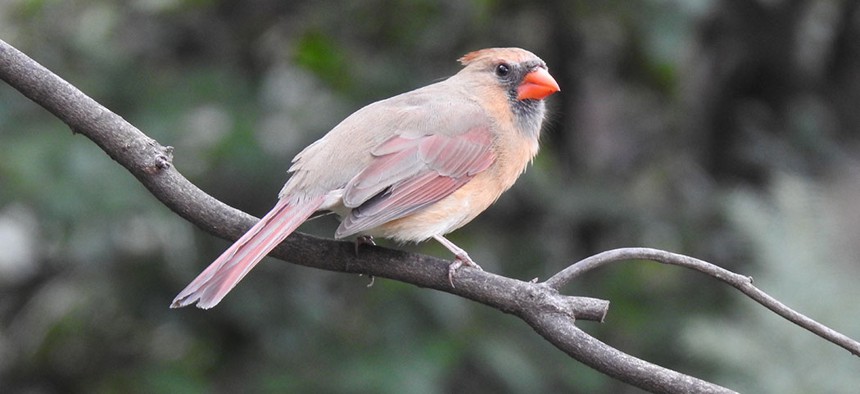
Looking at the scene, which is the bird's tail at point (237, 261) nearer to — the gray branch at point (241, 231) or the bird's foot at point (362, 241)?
the gray branch at point (241, 231)

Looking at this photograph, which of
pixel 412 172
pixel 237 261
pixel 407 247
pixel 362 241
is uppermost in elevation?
pixel 407 247

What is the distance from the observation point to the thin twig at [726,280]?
234 cm

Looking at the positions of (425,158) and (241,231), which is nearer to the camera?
(241,231)

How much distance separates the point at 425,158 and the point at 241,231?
31.9 inches

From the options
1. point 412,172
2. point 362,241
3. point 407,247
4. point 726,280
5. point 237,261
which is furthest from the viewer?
point 407,247

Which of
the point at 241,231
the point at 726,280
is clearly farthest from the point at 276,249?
the point at 726,280

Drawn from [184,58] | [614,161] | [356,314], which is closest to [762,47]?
[614,161]

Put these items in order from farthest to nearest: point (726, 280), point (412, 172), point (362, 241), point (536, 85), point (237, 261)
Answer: point (536, 85), point (412, 172), point (362, 241), point (237, 261), point (726, 280)

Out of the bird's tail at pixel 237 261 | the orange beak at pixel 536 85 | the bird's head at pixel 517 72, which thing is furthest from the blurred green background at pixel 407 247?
the bird's tail at pixel 237 261

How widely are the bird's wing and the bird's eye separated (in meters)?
0.30

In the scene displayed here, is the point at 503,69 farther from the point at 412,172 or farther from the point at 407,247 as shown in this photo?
the point at 407,247

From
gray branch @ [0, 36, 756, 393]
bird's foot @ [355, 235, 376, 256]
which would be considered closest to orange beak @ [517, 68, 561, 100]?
bird's foot @ [355, 235, 376, 256]

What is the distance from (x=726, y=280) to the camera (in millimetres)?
2426

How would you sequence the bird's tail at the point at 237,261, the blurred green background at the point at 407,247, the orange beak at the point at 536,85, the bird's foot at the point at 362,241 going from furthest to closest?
the blurred green background at the point at 407,247 < the orange beak at the point at 536,85 < the bird's foot at the point at 362,241 < the bird's tail at the point at 237,261
